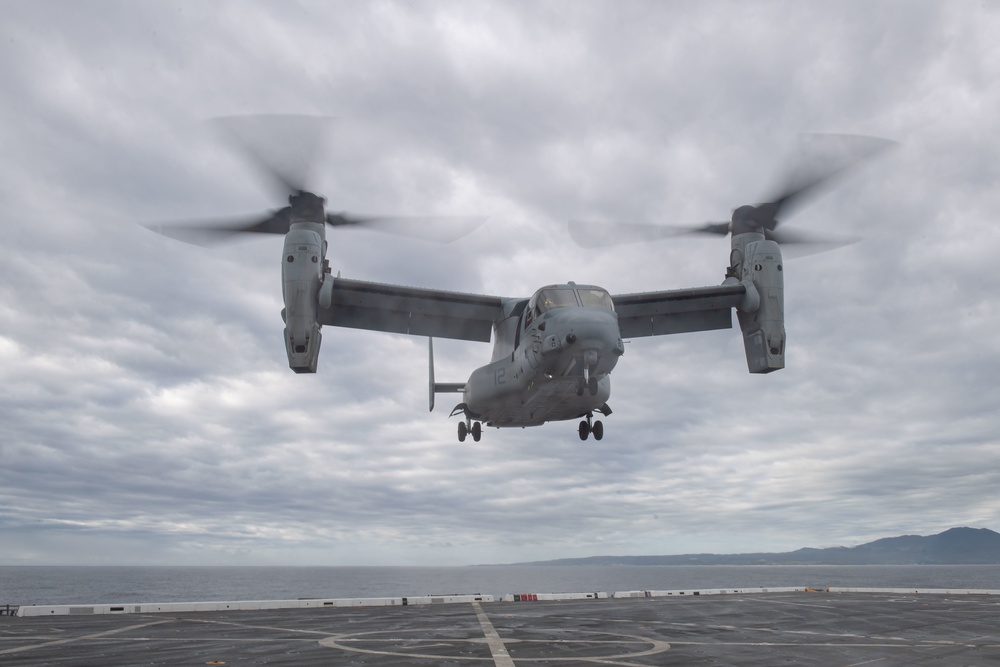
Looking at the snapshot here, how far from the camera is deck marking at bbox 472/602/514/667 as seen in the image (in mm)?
14688

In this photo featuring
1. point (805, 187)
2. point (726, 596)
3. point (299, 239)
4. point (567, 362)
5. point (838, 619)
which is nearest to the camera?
point (567, 362)

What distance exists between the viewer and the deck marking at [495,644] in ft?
48.2

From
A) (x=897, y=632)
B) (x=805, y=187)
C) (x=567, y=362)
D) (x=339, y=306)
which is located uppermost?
(x=805, y=187)

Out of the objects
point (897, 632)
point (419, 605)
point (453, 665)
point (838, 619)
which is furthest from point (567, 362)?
point (419, 605)

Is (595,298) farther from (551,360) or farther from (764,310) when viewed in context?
(764,310)

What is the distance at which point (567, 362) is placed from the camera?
17.3 metres

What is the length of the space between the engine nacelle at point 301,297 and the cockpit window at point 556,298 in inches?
227

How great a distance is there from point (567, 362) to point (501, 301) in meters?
5.18

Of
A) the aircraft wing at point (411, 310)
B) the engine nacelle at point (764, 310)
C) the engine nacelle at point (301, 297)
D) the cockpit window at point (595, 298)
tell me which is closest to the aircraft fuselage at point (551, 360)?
the cockpit window at point (595, 298)

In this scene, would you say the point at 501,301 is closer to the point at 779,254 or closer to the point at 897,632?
the point at 779,254

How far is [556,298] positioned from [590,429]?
5053 millimetres

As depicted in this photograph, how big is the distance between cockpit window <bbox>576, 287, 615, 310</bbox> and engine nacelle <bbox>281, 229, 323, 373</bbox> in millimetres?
6748

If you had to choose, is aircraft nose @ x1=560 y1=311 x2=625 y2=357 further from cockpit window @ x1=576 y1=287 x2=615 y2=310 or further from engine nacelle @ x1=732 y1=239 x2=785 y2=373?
engine nacelle @ x1=732 y1=239 x2=785 y2=373

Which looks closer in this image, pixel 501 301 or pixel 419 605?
pixel 501 301
